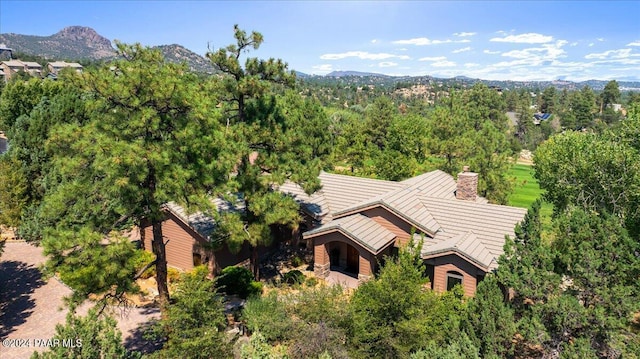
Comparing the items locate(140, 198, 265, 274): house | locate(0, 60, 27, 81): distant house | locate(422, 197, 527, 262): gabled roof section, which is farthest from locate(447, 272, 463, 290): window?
locate(0, 60, 27, 81): distant house

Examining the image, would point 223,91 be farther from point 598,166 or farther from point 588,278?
point 598,166

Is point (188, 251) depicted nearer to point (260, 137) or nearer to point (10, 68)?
point (260, 137)

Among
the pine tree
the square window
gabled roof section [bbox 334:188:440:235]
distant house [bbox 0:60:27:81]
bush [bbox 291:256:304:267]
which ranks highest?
distant house [bbox 0:60:27:81]

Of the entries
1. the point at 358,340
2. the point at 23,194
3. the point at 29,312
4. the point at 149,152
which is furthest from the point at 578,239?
the point at 23,194

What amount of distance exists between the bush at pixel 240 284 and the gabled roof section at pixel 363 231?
13.9 ft

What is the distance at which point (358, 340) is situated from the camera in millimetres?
13758

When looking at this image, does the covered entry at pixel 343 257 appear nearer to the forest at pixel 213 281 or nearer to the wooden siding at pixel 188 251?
the wooden siding at pixel 188 251

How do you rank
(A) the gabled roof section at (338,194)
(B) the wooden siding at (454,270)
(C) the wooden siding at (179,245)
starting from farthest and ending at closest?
(A) the gabled roof section at (338,194)
(C) the wooden siding at (179,245)
(B) the wooden siding at (454,270)

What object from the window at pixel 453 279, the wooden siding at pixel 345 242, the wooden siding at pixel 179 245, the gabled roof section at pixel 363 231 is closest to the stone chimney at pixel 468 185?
the gabled roof section at pixel 363 231

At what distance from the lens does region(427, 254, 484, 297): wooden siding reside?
2028 centimetres

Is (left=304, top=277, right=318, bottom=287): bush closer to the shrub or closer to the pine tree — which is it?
the shrub

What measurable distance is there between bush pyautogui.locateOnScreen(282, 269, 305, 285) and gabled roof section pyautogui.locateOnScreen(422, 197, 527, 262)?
8103mm

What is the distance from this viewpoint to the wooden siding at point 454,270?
20.3 m

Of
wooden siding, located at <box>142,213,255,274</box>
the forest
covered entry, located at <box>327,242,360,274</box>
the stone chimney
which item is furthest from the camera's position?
the stone chimney
